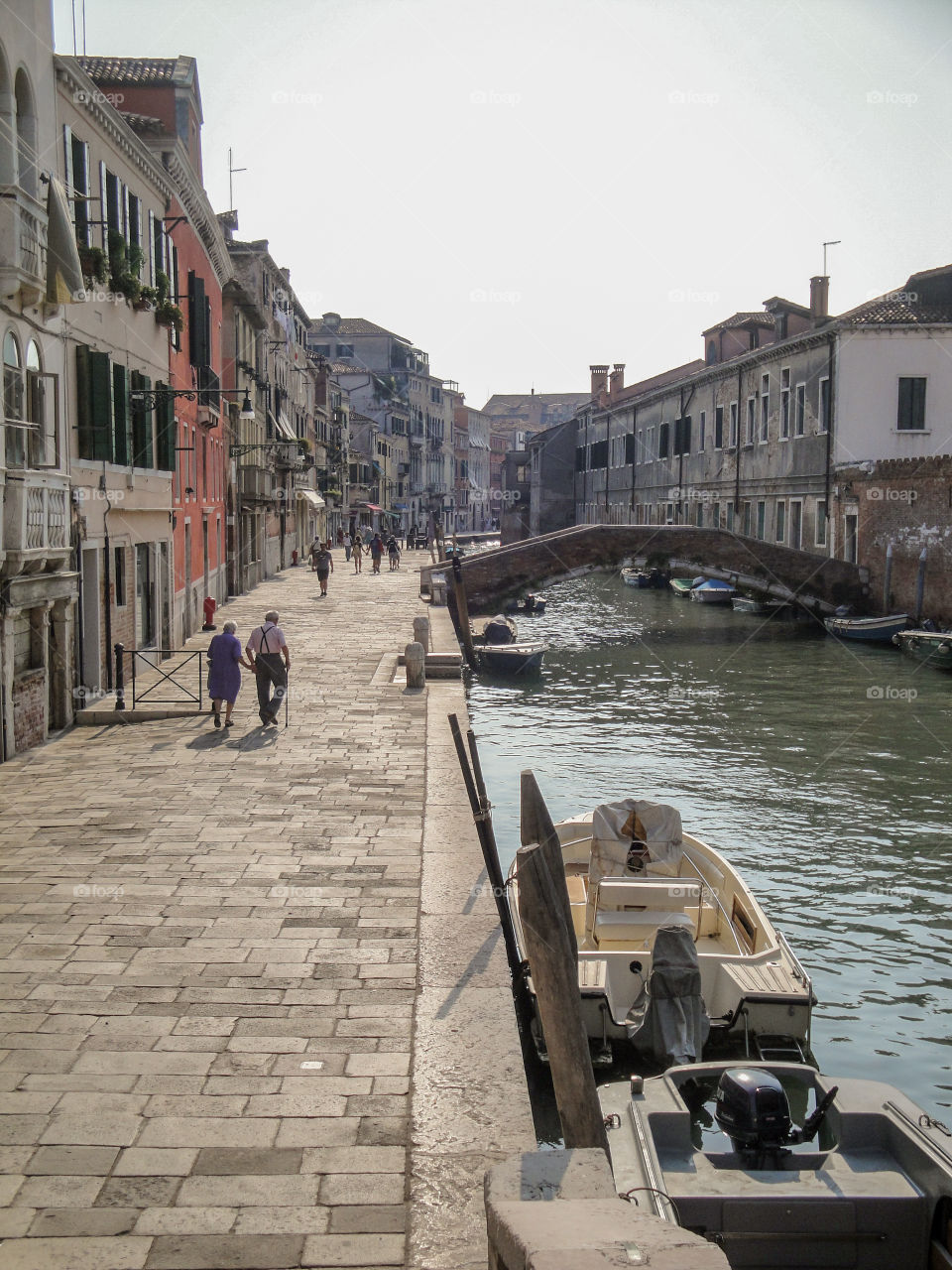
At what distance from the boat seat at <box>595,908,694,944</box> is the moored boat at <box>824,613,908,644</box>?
68.7 ft

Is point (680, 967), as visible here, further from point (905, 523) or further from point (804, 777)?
point (905, 523)

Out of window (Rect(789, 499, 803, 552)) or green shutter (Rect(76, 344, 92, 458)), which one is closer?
green shutter (Rect(76, 344, 92, 458))

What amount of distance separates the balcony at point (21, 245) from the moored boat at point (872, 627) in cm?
2155

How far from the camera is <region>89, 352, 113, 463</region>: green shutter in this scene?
14.3 m

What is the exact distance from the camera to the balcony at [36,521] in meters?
11.6

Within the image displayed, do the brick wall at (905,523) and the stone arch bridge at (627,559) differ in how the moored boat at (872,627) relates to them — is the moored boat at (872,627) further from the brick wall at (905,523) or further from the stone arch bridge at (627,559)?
the stone arch bridge at (627,559)

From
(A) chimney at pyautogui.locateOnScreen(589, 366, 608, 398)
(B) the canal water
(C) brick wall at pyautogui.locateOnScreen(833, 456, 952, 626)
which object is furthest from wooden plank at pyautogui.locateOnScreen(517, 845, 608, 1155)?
(A) chimney at pyautogui.locateOnScreen(589, 366, 608, 398)

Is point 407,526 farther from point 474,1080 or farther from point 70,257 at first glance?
Result: point 474,1080

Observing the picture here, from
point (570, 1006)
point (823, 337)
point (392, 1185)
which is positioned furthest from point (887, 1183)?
point (823, 337)

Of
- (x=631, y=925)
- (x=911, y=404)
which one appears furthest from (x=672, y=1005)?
(x=911, y=404)

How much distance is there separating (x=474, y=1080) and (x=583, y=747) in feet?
43.7

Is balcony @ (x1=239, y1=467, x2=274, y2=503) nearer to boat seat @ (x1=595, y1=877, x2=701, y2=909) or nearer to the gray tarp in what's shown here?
boat seat @ (x1=595, y1=877, x2=701, y2=909)

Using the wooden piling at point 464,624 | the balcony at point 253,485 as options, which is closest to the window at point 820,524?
the wooden piling at point 464,624

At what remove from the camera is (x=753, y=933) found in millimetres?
9117
